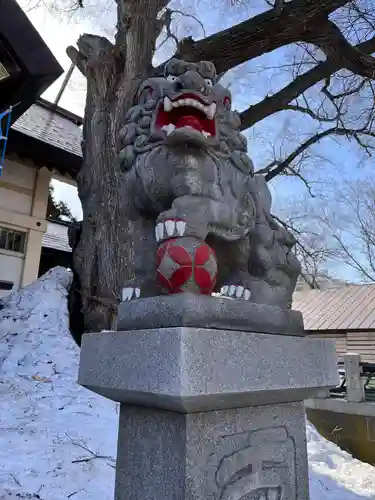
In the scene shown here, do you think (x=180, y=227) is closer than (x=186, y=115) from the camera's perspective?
Yes

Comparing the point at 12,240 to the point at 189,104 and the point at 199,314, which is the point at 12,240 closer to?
the point at 189,104

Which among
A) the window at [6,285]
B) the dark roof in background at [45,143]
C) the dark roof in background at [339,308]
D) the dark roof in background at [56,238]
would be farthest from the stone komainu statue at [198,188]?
the dark roof in background at [339,308]

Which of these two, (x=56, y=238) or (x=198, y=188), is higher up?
(x=56, y=238)

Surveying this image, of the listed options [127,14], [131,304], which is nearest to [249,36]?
[127,14]

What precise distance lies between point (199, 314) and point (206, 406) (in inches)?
9.9

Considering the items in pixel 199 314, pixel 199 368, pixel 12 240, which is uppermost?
pixel 12 240

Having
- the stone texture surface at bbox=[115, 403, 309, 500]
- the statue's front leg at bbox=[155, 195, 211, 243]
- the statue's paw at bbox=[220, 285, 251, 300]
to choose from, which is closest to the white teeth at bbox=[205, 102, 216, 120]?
the statue's front leg at bbox=[155, 195, 211, 243]

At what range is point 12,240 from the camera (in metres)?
6.38

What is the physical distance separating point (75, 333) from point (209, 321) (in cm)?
346

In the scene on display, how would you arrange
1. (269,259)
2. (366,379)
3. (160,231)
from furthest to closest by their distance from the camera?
(366,379), (269,259), (160,231)

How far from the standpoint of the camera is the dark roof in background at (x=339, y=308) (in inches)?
413

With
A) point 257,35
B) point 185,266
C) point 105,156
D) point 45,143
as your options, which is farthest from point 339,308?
point 185,266

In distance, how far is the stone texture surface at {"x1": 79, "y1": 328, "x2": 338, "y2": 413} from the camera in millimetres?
1012

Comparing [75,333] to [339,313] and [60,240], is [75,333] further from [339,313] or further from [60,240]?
[339,313]
